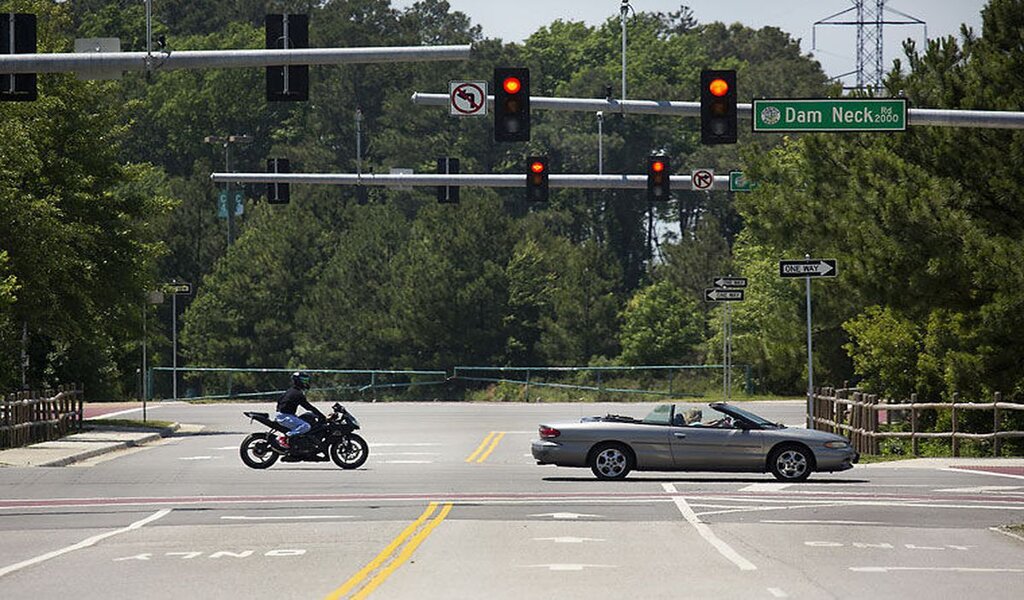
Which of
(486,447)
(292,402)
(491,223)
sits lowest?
(486,447)

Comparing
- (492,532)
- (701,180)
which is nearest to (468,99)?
(701,180)

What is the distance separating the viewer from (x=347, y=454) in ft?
114

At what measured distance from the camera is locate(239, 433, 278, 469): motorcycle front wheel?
34.9m

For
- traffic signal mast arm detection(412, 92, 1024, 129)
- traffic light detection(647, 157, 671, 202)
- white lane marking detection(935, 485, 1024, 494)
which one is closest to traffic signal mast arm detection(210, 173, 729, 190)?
traffic light detection(647, 157, 671, 202)

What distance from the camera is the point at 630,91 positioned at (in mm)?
119438

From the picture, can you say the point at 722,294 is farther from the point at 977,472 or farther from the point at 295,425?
the point at 295,425

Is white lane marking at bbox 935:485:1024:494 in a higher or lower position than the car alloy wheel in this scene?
lower

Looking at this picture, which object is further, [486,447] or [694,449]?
[486,447]

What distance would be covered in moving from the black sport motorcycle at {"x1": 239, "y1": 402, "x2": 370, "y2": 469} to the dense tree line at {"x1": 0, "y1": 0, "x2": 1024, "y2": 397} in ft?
26.3

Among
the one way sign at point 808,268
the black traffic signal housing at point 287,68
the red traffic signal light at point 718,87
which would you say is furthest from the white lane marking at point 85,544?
the one way sign at point 808,268

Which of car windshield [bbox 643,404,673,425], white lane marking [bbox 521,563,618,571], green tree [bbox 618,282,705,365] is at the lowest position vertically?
white lane marking [bbox 521,563,618,571]

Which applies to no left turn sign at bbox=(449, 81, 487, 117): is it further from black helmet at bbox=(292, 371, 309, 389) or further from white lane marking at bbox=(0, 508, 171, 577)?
white lane marking at bbox=(0, 508, 171, 577)

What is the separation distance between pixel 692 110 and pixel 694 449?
560cm

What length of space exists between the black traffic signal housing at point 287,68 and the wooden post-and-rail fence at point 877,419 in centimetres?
1689
